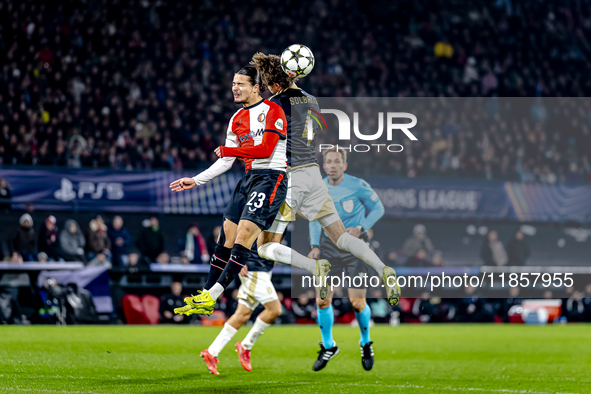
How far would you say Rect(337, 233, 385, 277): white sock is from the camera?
24.7 feet

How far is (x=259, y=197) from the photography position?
23.7 feet

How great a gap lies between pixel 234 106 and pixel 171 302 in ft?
22.0

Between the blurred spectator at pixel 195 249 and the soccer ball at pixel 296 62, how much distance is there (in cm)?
984

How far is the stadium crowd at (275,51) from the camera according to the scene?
52.6ft

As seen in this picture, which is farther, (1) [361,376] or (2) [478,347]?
(2) [478,347]

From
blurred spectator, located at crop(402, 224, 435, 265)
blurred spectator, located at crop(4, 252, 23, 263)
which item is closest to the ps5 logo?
blurred spectator, located at crop(4, 252, 23, 263)

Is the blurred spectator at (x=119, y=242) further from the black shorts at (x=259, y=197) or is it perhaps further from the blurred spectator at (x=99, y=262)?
the black shorts at (x=259, y=197)

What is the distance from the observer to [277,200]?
735 cm

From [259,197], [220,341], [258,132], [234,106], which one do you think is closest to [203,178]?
[259,197]

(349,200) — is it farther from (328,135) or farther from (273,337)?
(273,337)

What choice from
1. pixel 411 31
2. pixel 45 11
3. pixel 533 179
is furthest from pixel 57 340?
pixel 411 31

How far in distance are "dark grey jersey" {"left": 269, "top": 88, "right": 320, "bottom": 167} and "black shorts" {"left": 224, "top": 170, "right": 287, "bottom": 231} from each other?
0.36 meters

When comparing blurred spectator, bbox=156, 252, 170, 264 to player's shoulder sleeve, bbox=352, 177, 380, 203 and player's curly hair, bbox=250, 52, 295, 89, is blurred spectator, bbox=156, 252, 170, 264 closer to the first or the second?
player's shoulder sleeve, bbox=352, 177, 380, 203

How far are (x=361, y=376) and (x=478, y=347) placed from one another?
15.1ft
